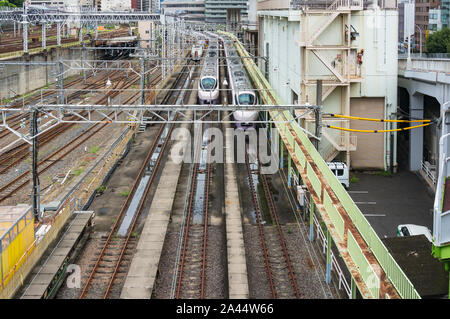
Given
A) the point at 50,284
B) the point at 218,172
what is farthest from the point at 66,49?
the point at 50,284

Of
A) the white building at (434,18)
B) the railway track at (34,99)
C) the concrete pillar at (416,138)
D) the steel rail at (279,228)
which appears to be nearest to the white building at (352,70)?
the concrete pillar at (416,138)

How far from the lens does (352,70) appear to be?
66.0ft

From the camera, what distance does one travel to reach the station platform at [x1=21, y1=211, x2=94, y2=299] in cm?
1047

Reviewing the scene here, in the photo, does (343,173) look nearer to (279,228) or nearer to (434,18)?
(279,228)

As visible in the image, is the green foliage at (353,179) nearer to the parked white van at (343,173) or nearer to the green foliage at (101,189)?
the parked white van at (343,173)

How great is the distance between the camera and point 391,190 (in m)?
→ 17.9

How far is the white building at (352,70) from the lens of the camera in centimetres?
1961

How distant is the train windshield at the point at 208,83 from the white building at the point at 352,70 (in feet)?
32.2

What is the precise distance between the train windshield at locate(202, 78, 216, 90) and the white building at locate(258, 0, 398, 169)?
982 centimetres

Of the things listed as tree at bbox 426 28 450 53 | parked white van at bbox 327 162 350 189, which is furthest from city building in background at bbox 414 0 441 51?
parked white van at bbox 327 162 350 189

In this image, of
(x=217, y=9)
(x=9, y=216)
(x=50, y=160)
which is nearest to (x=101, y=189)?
(x=50, y=160)

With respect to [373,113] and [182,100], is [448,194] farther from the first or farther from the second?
[182,100]
